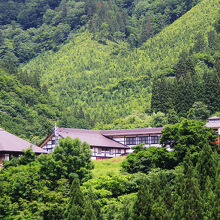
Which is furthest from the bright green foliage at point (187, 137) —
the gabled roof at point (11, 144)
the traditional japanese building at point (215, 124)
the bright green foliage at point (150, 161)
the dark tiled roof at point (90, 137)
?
the gabled roof at point (11, 144)

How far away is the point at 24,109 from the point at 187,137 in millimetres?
64048

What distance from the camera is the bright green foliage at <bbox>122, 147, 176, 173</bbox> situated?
60.7m

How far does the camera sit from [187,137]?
61.4m

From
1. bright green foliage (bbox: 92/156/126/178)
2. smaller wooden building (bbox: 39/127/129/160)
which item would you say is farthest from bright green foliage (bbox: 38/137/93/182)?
smaller wooden building (bbox: 39/127/129/160)

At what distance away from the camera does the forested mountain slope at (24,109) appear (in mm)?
108062

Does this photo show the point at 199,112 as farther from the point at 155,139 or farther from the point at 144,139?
the point at 144,139

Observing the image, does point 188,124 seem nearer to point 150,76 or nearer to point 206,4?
point 150,76

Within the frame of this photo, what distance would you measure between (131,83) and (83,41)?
52.2 metres

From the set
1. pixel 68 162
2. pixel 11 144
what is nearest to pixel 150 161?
pixel 68 162

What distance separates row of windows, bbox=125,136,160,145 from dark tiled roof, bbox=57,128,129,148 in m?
2.01

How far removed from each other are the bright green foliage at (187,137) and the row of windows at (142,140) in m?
A: 16.8

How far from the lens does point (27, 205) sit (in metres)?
53.1

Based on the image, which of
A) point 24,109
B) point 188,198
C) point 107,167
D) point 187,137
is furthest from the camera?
point 24,109

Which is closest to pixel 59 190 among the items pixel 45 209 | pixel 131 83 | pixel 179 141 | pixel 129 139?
pixel 45 209
